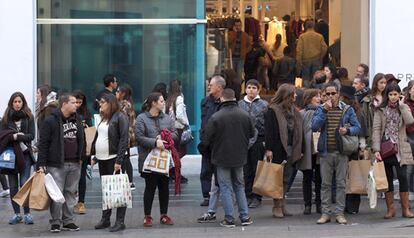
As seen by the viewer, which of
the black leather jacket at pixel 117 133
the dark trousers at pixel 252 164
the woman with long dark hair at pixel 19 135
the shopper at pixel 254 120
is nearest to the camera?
the black leather jacket at pixel 117 133

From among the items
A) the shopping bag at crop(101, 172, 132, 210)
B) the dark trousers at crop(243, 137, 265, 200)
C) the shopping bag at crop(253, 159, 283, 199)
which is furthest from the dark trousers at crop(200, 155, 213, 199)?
the shopping bag at crop(101, 172, 132, 210)

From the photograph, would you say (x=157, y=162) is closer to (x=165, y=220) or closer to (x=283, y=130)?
(x=165, y=220)

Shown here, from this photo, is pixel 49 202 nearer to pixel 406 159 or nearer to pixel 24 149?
pixel 24 149

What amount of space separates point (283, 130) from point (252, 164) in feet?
3.48

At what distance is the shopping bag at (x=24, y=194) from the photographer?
478 inches

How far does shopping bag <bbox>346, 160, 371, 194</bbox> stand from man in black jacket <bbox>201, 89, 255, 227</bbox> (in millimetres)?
1486

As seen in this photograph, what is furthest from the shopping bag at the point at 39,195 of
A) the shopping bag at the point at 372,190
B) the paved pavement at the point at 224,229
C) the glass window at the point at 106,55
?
the glass window at the point at 106,55

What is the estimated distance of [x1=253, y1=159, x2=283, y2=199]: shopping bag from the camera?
12859 millimetres

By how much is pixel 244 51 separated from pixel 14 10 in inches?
212

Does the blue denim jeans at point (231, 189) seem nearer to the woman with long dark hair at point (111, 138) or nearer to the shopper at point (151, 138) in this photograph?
the shopper at point (151, 138)

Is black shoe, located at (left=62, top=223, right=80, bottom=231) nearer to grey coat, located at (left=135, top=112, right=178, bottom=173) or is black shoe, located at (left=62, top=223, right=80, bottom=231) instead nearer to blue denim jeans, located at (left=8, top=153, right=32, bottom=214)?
blue denim jeans, located at (left=8, top=153, right=32, bottom=214)

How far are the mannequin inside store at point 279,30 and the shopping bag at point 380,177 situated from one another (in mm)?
5322

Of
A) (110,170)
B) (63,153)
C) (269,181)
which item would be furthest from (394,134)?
(63,153)

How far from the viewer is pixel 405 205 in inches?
508
